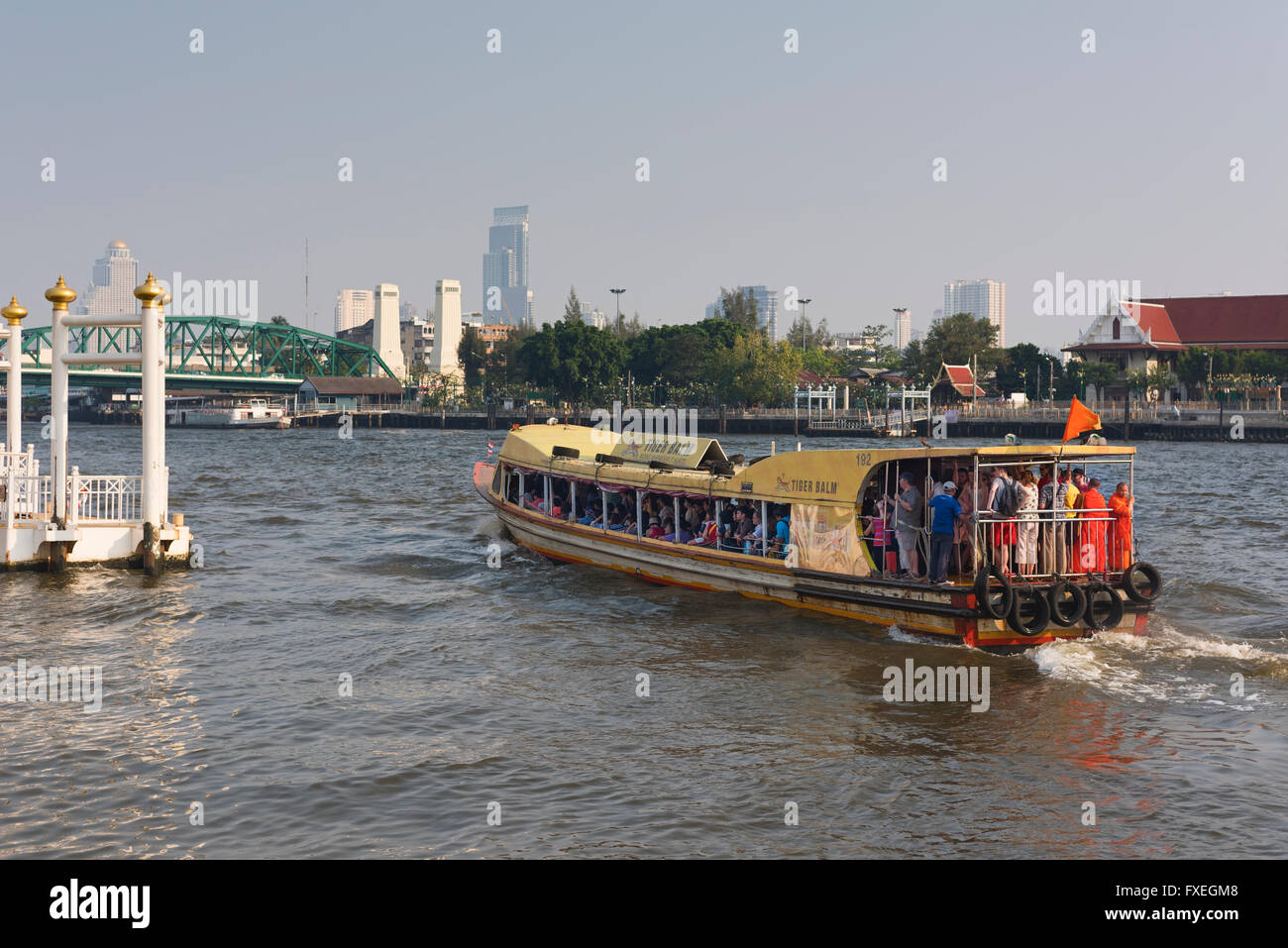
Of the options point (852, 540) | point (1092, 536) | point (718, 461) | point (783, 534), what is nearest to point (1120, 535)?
point (1092, 536)

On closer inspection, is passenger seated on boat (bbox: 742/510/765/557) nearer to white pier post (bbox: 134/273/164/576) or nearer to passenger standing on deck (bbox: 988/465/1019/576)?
passenger standing on deck (bbox: 988/465/1019/576)

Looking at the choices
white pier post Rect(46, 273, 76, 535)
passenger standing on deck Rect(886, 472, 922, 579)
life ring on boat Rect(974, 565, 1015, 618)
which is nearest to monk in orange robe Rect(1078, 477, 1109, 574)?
life ring on boat Rect(974, 565, 1015, 618)

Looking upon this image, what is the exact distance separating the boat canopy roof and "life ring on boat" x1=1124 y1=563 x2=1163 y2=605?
1594 millimetres

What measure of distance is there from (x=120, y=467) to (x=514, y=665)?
46.0 m

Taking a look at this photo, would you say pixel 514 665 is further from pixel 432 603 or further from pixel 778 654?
pixel 432 603

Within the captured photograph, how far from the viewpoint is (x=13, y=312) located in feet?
77.5

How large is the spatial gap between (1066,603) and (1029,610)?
0.57 m

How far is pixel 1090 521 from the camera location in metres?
16.0

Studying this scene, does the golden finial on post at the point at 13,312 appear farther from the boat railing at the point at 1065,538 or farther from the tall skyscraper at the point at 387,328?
the tall skyscraper at the point at 387,328

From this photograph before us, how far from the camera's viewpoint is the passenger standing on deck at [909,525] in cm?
1631

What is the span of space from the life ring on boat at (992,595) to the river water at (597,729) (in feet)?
2.57

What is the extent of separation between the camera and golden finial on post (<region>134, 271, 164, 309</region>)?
70.8ft

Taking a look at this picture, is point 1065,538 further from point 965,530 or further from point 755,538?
point 755,538
